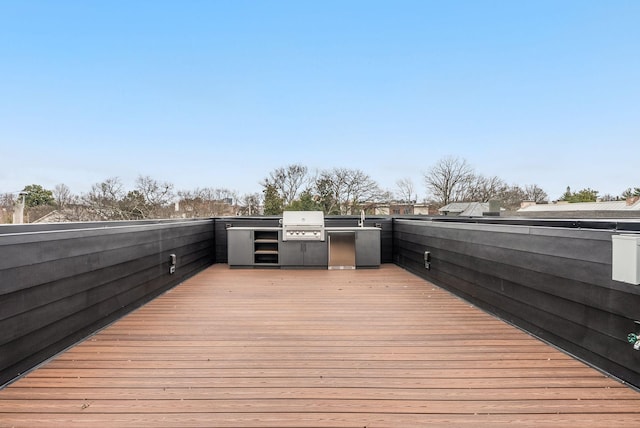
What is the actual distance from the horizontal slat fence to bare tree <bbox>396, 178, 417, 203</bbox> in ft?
64.0

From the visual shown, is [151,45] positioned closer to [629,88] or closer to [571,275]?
[571,275]

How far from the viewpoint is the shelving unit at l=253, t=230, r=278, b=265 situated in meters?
5.89

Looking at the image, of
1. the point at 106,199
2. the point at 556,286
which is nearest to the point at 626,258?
the point at 556,286

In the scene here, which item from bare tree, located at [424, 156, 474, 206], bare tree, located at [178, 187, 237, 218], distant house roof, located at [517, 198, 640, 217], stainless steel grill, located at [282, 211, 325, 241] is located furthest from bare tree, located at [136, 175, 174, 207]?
bare tree, located at [424, 156, 474, 206]

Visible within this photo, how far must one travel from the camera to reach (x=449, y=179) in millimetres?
23797

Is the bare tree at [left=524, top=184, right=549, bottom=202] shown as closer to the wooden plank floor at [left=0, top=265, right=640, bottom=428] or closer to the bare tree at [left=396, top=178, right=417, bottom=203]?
the bare tree at [left=396, top=178, right=417, bottom=203]

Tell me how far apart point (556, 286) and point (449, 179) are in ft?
75.5

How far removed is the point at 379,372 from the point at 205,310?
201cm

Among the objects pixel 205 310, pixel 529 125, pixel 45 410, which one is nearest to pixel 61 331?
pixel 45 410

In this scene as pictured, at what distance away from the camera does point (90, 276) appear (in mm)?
2600

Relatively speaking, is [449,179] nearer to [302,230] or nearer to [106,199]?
[302,230]

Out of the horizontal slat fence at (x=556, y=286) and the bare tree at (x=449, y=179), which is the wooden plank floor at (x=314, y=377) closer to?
the horizontal slat fence at (x=556, y=286)

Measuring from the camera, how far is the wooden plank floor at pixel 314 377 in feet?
4.86

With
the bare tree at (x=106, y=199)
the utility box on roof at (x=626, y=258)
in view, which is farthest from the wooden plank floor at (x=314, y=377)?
the bare tree at (x=106, y=199)
